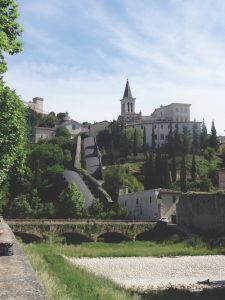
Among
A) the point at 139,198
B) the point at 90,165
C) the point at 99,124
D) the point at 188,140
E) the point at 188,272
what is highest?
the point at 99,124

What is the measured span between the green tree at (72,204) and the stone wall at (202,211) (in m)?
17.3

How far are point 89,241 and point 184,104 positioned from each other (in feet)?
364

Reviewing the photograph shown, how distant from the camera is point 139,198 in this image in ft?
244

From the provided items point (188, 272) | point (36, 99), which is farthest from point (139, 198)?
point (36, 99)

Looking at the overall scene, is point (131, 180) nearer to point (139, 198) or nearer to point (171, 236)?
point (139, 198)

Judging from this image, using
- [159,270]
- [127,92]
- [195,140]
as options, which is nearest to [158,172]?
[195,140]

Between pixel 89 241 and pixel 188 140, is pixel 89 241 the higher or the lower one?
the lower one

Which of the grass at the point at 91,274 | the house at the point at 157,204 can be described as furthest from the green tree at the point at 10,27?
the house at the point at 157,204

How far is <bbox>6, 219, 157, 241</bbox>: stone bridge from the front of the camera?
54.4 metres

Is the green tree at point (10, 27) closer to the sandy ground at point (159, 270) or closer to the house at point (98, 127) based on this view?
the sandy ground at point (159, 270)

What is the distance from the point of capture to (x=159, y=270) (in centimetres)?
3659

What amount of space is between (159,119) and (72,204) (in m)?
85.8

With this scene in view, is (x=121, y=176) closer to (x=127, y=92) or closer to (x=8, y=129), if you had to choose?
(x=8, y=129)

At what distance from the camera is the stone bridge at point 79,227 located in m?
54.4
